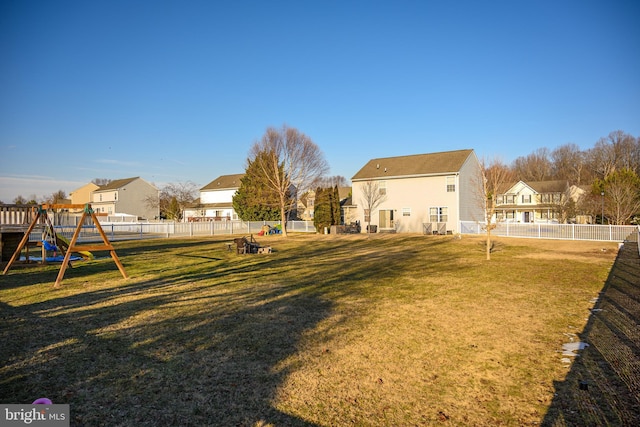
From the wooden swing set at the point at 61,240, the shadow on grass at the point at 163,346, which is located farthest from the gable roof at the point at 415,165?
the wooden swing set at the point at 61,240

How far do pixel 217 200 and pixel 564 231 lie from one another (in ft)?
146

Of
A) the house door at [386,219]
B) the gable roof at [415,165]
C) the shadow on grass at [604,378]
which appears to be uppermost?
the gable roof at [415,165]

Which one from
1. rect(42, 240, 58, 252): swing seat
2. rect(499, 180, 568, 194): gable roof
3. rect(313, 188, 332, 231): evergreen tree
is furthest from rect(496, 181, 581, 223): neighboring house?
rect(42, 240, 58, 252): swing seat

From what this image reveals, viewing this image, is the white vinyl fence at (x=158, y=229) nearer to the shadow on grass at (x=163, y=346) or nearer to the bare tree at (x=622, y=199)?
the shadow on grass at (x=163, y=346)

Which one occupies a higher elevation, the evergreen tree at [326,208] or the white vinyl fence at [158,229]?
the evergreen tree at [326,208]

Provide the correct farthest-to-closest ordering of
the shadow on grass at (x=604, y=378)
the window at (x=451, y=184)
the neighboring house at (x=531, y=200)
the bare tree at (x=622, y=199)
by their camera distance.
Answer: the neighboring house at (x=531, y=200) → the window at (x=451, y=184) → the bare tree at (x=622, y=199) → the shadow on grass at (x=604, y=378)

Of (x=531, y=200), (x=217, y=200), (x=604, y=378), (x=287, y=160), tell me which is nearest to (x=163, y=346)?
(x=604, y=378)

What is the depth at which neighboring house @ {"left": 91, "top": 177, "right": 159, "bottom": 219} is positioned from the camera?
59.1 meters

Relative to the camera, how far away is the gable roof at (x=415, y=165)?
33.8 m

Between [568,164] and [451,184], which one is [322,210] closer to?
[451,184]

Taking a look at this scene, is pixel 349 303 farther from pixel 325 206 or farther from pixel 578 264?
pixel 325 206

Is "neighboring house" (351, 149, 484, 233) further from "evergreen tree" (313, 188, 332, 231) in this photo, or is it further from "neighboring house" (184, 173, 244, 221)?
"neighboring house" (184, 173, 244, 221)

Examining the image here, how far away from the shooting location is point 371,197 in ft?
121

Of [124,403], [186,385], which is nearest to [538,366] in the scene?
[186,385]
